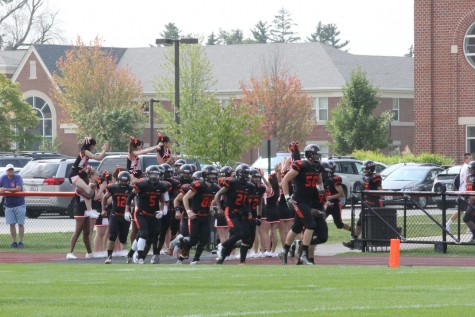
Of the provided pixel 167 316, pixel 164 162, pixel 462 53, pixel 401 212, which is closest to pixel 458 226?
pixel 401 212

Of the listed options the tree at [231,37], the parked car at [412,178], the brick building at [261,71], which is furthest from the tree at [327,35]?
the parked car at [412,178]

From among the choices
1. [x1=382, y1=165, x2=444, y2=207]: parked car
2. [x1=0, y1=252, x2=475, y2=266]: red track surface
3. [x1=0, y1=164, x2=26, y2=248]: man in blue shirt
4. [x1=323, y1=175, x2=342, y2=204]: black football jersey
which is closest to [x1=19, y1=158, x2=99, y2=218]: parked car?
[x1=0, y1=164, x2=26, y2=248]: man in blue shirt

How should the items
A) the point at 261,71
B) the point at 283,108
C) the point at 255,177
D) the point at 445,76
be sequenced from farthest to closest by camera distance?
the point at 261,71 → the point at 283,108 → the point at 445,76 → the point at 255,177

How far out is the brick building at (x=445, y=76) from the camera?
1953 inches

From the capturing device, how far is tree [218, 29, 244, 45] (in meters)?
148

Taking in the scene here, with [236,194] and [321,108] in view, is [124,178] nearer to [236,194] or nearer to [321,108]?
[236,194]

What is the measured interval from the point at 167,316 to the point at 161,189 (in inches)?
373

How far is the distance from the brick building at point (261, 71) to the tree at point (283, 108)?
122 inches

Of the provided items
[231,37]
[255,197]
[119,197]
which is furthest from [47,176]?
[231,37]

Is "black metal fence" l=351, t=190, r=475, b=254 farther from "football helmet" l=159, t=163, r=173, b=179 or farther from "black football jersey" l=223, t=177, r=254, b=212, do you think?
"football helmet" l=159, t=163, r=173, b=179

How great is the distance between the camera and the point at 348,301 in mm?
12562

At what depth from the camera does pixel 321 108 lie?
75.4 m

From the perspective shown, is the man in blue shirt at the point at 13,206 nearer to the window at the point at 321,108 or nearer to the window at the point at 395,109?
the window at the point at 321,108

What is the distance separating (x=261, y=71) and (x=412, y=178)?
36.1 metres
